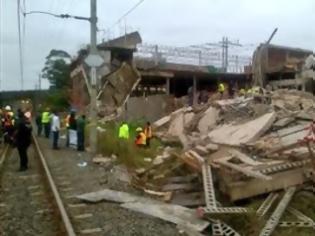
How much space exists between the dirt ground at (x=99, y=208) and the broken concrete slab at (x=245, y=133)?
4017mm

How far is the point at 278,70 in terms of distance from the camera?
39.9 m

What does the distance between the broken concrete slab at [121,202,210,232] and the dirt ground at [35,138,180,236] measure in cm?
19

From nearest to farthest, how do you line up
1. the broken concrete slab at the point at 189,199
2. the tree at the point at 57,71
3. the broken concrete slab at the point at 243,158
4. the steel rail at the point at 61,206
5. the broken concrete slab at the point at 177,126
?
1. the steel rail at the point at 61,206
2. the broken concrete slab at the point at 189,199
3. the broken concrete slab at the point at 243,158
4. the broken concrete slab at the point at 177,126
5. the tree at the point at 57,71

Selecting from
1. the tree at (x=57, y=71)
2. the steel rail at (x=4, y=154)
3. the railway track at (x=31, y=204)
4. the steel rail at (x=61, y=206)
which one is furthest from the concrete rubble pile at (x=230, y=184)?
the tree at (x=57, y=71)

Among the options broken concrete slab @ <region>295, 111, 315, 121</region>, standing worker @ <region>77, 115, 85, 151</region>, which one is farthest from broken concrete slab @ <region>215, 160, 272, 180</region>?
standing worker @ <region>77, 115, 85, 151</region>

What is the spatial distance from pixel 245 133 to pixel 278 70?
23.3 meters

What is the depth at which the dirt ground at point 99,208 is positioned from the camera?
28.6 feet

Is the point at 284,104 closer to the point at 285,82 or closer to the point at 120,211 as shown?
the point at 285,82

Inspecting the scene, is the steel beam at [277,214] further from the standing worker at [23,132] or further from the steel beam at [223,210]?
the standing worker at [23,132]

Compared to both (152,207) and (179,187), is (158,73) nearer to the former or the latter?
(179,187)

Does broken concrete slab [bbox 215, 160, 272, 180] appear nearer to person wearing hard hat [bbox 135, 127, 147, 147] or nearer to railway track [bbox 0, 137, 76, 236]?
→ railway track [bbox 0, 137, 76, 236]

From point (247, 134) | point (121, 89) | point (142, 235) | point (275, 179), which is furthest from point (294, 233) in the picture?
point (121, 89)

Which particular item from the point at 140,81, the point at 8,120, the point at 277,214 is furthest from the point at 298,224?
the point at 140,81

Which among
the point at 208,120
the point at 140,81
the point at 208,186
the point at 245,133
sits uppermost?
the point at 140,81
